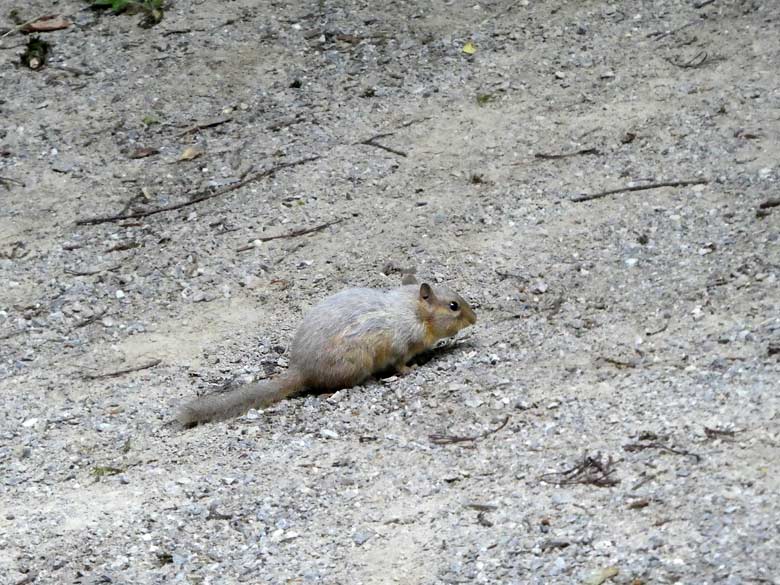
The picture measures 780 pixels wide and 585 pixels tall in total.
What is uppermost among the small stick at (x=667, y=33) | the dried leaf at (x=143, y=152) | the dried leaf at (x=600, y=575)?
the small stick at (x=667, y=33)

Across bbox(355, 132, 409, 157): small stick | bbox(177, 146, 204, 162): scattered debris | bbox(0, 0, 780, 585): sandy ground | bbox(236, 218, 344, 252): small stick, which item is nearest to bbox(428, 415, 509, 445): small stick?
bbox(0, 0, 780, 585): sandy ground

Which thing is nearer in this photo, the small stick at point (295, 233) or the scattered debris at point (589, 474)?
the scattered debris at point (589, 474)

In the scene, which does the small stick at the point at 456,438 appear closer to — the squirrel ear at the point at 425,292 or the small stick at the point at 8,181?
the squirrel ear at the point at 425,292

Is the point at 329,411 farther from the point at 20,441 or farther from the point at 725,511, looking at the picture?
the point at 725,511

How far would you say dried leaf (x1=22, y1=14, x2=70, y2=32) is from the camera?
997 cm

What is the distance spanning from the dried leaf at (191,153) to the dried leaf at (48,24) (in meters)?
2.30

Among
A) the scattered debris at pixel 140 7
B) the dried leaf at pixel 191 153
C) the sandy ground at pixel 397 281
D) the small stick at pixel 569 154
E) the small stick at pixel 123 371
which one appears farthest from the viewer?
the scattered debris at pixel 140 7

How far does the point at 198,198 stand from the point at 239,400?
2.54 meters

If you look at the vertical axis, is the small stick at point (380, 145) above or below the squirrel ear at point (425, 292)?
above

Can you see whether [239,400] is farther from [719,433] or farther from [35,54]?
[35,54]

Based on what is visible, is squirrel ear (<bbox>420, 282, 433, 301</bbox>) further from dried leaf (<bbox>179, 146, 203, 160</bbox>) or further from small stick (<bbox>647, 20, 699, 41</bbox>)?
small stick (<bbox>647, 20, 699, 41</bbox>)

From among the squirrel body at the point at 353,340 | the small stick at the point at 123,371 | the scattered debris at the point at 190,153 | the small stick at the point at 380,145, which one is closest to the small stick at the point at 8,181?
the scattered debris at the point at 190,153

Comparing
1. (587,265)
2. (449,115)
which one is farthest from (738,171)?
(449,115)

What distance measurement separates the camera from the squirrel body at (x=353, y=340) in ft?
18.9
